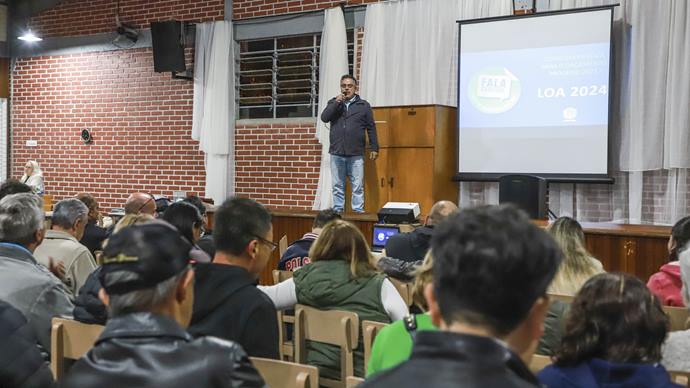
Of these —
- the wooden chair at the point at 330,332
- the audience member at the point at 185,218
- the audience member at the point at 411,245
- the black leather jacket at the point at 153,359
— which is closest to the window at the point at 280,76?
the audience member at the point at 411,245

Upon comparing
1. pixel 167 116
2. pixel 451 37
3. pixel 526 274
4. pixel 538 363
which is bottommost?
pixel 538 363

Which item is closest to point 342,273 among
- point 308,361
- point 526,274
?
point 308,361

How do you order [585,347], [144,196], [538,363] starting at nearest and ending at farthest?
[585,347] < [538,363] < [144,196]

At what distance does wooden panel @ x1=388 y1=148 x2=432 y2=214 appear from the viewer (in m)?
7.57

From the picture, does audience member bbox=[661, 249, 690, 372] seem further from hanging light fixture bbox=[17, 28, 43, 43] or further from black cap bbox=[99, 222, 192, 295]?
hanging light fixture bbox=[17, 28, 43, 43]

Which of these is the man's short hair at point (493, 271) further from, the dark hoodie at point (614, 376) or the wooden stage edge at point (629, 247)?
the wooden stage edge at point (629, 247)

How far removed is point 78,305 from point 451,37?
6.04 m

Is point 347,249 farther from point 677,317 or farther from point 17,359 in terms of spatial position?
point 17,359

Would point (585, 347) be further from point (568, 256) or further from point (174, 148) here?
point (174, 148)

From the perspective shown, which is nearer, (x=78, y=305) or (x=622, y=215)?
(x=78, y=305)

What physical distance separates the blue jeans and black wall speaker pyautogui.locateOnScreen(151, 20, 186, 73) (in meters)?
2.91

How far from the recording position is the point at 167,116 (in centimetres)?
1030

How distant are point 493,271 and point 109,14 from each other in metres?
10.8

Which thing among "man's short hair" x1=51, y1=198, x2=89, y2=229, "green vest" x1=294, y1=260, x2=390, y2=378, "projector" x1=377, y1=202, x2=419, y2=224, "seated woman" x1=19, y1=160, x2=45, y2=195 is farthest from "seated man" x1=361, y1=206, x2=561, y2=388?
"seated woman" x1=19, y1=160, x2=45, y2=195
